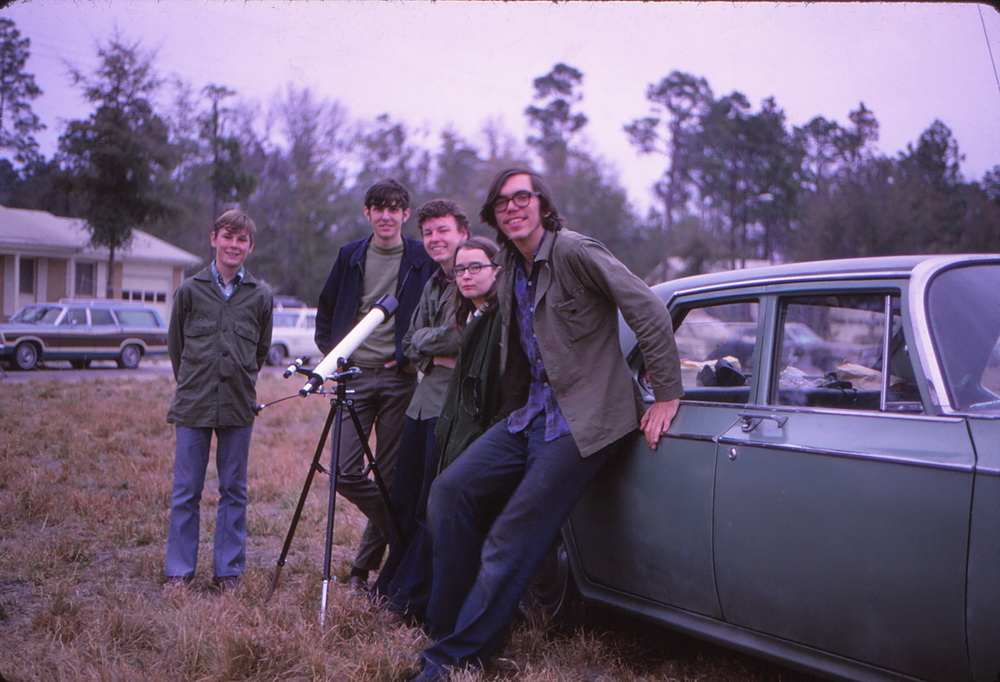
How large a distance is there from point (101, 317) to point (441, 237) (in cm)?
1912

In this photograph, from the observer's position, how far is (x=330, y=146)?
45438mm

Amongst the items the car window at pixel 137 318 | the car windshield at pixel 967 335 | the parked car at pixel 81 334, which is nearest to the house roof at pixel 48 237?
the parked car at pixel 81 334

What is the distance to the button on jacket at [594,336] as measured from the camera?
10.5ft

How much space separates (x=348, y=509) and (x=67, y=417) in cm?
568

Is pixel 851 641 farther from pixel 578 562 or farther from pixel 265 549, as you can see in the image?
pixel 265 549

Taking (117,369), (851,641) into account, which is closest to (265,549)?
(851,641)

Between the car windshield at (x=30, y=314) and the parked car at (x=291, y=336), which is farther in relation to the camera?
the parked car at (x=291, y=336)

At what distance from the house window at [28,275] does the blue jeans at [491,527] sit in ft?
77.2

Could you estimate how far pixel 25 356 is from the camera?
63.0ft

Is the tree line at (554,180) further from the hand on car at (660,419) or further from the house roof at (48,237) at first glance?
→ the hand on car at (660,419)

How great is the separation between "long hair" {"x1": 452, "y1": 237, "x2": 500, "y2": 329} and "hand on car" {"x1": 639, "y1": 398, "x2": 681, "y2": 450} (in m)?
0.88

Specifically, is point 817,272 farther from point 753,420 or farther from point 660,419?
point 660,419

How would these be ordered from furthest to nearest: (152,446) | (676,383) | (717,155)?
1. (717,155)
2. (152,446)
3. (676,383)

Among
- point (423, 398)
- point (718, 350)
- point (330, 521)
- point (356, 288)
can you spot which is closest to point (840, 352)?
point (718, 350)
